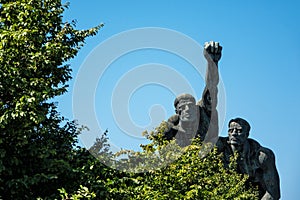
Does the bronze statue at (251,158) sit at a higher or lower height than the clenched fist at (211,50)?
lower

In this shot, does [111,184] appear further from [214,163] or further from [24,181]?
[214,163]

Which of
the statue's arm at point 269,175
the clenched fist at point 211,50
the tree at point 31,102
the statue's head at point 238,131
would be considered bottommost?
the tree at point 31,102

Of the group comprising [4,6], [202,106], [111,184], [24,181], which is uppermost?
[202,106]

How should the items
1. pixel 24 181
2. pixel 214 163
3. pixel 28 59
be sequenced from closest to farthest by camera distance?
pixel 24 181 → pixel 28 59 → pixel 214 163

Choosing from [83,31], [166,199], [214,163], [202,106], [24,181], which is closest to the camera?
[24,181]

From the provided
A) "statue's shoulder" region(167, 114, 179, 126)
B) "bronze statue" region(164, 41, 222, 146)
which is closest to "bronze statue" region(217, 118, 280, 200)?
"bronze statue" region(164, 41, 222, 146)

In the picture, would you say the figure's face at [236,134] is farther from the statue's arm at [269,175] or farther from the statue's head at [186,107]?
the statue's head at [186,107]

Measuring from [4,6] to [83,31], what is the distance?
187 centimetres

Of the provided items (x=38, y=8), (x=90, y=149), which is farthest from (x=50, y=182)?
(x=38, y=8)

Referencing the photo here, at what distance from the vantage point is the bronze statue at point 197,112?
1606cm

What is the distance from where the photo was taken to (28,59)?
1043cm

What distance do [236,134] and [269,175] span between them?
58.3 inches

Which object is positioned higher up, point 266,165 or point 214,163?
point 266,165

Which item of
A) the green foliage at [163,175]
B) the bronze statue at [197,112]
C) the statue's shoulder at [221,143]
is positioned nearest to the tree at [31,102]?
the green foliage at [163,175]
